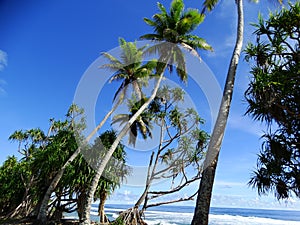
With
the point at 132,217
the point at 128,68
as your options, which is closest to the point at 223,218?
the point at 128,68

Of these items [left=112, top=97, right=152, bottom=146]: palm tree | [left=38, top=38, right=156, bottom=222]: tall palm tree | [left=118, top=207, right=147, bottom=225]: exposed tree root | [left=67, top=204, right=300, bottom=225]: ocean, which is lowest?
[left=118, top=207, right=147, bottom=225]: exposed tree root

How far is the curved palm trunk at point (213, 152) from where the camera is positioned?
21.7 ft

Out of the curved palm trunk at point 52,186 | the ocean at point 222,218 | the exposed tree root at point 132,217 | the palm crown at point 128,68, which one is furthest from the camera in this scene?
the ocean at point 222,218

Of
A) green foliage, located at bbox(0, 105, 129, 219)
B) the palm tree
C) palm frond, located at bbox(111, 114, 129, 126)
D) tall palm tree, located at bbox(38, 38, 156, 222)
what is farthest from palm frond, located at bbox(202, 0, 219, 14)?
palm frond, located at bbox(111, 114, 129, 126)

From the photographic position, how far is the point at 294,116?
890 cm

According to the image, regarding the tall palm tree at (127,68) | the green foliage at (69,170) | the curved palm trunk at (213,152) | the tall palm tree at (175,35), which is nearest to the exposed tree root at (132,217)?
the green foliage at (69,170)

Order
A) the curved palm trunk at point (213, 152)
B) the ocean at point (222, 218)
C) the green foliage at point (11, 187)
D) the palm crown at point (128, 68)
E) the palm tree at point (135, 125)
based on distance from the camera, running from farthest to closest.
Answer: the ocean at point (222, 218), the palm tree at point (135, 125), the green foliage at point (11, 187), the palm crown at point (128, 68), the curved palm trunk at point (213, 152)

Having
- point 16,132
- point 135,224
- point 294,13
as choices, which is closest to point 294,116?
point 294,13

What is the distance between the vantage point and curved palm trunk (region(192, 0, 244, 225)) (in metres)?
6.60

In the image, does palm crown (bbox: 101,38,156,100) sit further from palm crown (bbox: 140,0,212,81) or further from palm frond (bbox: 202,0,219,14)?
palm frond (bbox: 202,0,219,14)

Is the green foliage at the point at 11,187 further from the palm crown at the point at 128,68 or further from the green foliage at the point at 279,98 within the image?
the green foliage at the point at 279,98

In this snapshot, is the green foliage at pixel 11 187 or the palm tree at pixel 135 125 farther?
the palm tree at pixel 135 125

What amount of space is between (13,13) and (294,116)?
9.08m

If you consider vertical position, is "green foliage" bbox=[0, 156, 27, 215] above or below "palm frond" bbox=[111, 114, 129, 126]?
below
